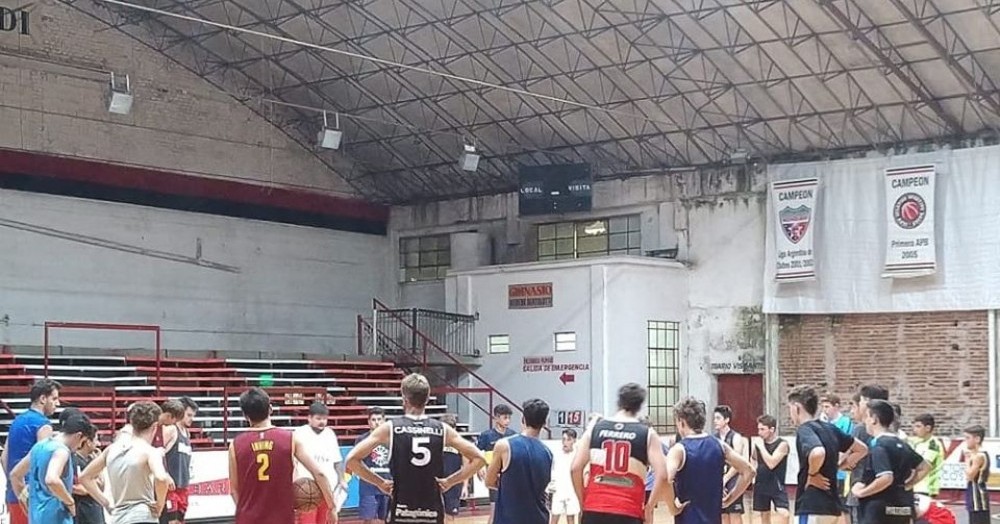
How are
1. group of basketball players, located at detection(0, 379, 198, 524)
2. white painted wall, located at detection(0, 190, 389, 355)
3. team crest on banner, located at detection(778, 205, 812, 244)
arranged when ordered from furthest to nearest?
white painted wall, located at detection(0, 190, 389, 355)
team crest on banner, located at detection(778, 205, 812, 244)
group of basketball players, located at detection(0, 379, 198, 524)

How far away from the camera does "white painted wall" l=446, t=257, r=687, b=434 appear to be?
2970cm

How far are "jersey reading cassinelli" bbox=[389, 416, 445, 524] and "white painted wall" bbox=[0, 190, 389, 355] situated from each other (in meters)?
19.9

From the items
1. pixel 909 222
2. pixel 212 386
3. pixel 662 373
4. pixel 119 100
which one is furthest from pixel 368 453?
pixel 662 373

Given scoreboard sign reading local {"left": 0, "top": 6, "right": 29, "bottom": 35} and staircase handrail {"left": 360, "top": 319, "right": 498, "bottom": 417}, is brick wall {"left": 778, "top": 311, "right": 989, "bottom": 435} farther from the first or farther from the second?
scoreboard sign reading local {"left": 0, "top": 6, "right": 29, "bottom": 35}

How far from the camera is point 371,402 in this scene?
96.8 ft

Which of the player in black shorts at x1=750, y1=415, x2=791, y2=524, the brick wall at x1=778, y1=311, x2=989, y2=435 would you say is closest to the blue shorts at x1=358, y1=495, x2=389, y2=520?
the player in black shorts at x1=750, y1=415, x2=791, y2=524

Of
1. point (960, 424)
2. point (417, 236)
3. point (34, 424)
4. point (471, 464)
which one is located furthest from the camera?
point (417, 236)

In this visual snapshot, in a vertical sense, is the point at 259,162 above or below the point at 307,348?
above

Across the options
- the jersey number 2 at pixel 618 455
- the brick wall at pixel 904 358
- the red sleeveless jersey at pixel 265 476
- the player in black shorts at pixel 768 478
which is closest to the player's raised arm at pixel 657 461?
the jersey number 2 at pixel 618 455

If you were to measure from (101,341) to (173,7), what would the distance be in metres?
6.77

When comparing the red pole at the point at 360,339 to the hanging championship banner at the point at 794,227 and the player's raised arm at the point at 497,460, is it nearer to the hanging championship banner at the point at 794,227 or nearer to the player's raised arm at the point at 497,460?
the hanging championship banner at the point at 794,227

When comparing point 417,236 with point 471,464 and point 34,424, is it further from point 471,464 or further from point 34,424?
point 471,464

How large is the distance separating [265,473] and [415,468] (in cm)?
96

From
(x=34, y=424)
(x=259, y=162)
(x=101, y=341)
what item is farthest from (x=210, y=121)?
(x=34, y=424)
